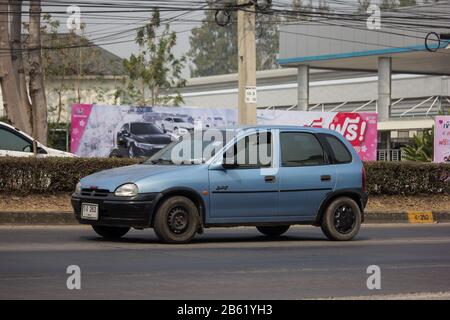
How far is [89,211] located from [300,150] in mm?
3337

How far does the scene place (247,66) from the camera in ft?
75.8

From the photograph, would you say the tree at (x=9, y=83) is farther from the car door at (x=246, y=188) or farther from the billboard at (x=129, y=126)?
the car door at (x=246, y=188)

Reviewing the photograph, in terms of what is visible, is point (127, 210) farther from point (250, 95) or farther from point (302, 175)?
point (250, 95)

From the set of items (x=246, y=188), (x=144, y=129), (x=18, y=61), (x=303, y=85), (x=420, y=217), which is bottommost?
(x=420, y=217)

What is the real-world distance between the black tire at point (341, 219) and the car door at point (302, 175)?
0.24 meters

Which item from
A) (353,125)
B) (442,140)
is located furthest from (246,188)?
(353,125)

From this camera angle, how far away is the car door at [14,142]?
67.3 feet

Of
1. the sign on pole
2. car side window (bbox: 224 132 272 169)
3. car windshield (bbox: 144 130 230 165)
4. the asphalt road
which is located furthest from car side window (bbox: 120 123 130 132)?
car side window (bbox: 224 132 272 169)

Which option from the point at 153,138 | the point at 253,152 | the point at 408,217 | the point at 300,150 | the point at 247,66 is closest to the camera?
the point at 253,152

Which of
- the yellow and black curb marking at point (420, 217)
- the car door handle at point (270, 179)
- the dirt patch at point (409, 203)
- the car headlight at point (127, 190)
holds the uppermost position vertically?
the car door handle at point (270, 179)

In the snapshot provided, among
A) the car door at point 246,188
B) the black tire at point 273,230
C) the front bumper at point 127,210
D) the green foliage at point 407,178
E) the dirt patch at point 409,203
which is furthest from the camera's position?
the green foliage at point 407,178

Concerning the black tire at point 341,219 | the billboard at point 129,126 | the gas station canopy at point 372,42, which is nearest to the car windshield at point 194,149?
the black tire at point 341,219

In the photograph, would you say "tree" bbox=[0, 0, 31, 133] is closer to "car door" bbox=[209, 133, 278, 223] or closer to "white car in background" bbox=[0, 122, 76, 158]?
"white car in background" bbox=[0, 122, 76, 158]

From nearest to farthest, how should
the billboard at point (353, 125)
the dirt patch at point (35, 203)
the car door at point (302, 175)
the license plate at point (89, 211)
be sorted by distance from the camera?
the license plate at point (89, 211)
the car door at point (302, 175)
the dirt patch at point (35, 203)
the billboard at point (353, 125)
